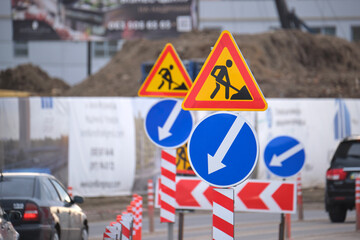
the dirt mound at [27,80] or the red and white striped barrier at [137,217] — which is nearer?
the red and white striped barrier at [137,217]

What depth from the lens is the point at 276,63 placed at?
48.0 metres

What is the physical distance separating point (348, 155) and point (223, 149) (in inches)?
475

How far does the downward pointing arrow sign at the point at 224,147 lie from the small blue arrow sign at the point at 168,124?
497 centimetres

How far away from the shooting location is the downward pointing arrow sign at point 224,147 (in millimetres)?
7711

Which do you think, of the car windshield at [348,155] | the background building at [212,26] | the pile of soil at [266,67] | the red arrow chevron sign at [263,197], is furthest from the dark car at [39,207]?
the background building at [212,26]

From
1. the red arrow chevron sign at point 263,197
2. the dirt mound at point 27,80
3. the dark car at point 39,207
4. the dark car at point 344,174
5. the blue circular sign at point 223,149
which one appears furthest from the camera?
the dirt mound at point 27,80

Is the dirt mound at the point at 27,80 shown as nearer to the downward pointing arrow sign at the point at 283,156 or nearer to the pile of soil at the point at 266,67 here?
the pile of soil at the point at 266,67

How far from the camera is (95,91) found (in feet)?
145

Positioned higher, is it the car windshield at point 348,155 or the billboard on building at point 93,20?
the billboard on building at point 93,20

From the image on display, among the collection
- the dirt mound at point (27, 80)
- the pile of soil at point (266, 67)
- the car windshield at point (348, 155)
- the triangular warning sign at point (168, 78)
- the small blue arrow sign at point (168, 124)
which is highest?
the triangular warning sign at point (168, 78)

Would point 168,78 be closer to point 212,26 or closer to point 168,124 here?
point 168,124

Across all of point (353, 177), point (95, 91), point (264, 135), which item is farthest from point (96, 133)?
point (95, 91)

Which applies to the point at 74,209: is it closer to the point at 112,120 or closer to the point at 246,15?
the point at 112,120

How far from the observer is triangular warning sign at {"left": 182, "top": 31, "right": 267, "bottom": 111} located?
26.3 feet
